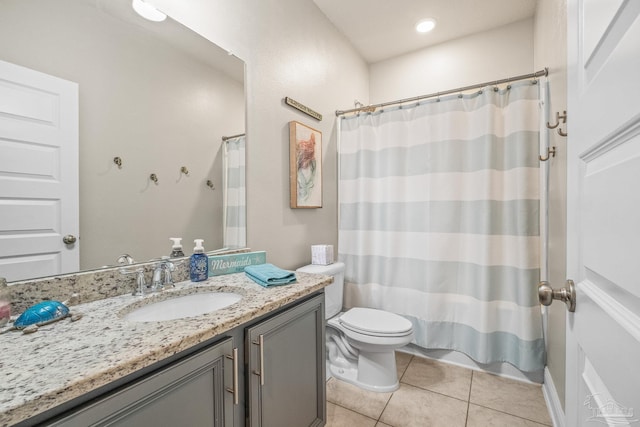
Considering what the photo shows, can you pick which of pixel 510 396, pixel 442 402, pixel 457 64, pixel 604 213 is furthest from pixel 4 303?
pixel 457 64

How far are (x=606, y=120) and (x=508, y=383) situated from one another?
6.59 feet

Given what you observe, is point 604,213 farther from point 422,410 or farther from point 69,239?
point 422,410

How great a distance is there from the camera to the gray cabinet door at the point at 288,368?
3.06ft

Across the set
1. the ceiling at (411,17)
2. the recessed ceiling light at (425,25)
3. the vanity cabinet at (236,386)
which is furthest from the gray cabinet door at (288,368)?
the recessed ceiling light at (425,25)

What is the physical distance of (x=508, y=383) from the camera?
1812 mm

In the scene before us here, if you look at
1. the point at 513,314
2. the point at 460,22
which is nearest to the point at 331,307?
the point at 513,314

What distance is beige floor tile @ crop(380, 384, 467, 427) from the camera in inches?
58.3

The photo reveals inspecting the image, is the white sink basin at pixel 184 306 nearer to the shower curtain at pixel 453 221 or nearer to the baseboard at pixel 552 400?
the shower curtain at pixel 453 221

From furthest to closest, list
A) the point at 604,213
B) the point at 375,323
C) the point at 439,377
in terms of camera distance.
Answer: the point at 439,377
the point at 375,323
the point at 604,213

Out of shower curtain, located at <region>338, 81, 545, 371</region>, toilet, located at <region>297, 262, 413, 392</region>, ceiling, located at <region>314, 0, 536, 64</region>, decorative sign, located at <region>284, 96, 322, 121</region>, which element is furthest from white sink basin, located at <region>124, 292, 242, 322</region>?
ceiling, located at <region>314, 0, 536, 64</region>

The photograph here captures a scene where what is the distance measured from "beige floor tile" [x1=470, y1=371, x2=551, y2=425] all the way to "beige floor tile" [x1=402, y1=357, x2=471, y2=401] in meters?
0.06

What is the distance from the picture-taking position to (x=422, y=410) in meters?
1.57

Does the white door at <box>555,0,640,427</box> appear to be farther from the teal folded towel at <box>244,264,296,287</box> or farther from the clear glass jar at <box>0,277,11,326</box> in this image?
the clear glass jar at <box>0,277,11,326</box>

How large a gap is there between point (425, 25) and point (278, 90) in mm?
1533
